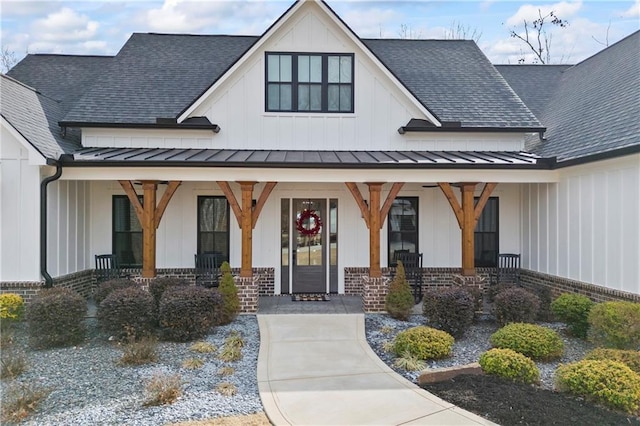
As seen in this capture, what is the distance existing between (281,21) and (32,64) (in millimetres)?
9720

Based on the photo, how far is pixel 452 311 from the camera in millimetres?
8219

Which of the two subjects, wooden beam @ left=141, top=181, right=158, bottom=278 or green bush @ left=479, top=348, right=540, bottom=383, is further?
wooden beam @ left=141, top=181, right=158, bottom=278

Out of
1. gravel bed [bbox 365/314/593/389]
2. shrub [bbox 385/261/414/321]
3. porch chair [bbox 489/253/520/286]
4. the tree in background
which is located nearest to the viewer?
gravel bed [bbox 365/314/593/389]

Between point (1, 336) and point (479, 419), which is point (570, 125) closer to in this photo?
point (479, 419)

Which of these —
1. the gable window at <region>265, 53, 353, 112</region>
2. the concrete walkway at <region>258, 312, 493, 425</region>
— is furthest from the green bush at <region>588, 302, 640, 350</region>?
the gable window at <region>265, 53, 353, 112</region>

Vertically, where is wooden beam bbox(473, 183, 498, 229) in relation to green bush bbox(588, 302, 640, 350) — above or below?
above

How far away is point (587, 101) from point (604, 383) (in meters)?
9.37

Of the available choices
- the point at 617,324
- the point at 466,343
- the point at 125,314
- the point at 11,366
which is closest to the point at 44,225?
the point at 125,314

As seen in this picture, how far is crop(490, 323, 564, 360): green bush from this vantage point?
22.9ft

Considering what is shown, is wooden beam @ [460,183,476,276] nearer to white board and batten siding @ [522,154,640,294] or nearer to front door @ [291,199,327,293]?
white board and batten siding @ [522,154,640,294]

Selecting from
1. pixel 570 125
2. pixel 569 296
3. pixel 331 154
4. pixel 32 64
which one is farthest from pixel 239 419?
pixel 32 64

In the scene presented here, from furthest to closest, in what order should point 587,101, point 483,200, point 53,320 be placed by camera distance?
point 587,101 → point 483,200 → point 53,320

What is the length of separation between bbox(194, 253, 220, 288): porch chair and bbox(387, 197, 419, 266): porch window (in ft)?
14.9

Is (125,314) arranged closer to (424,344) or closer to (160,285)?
(160,285)
